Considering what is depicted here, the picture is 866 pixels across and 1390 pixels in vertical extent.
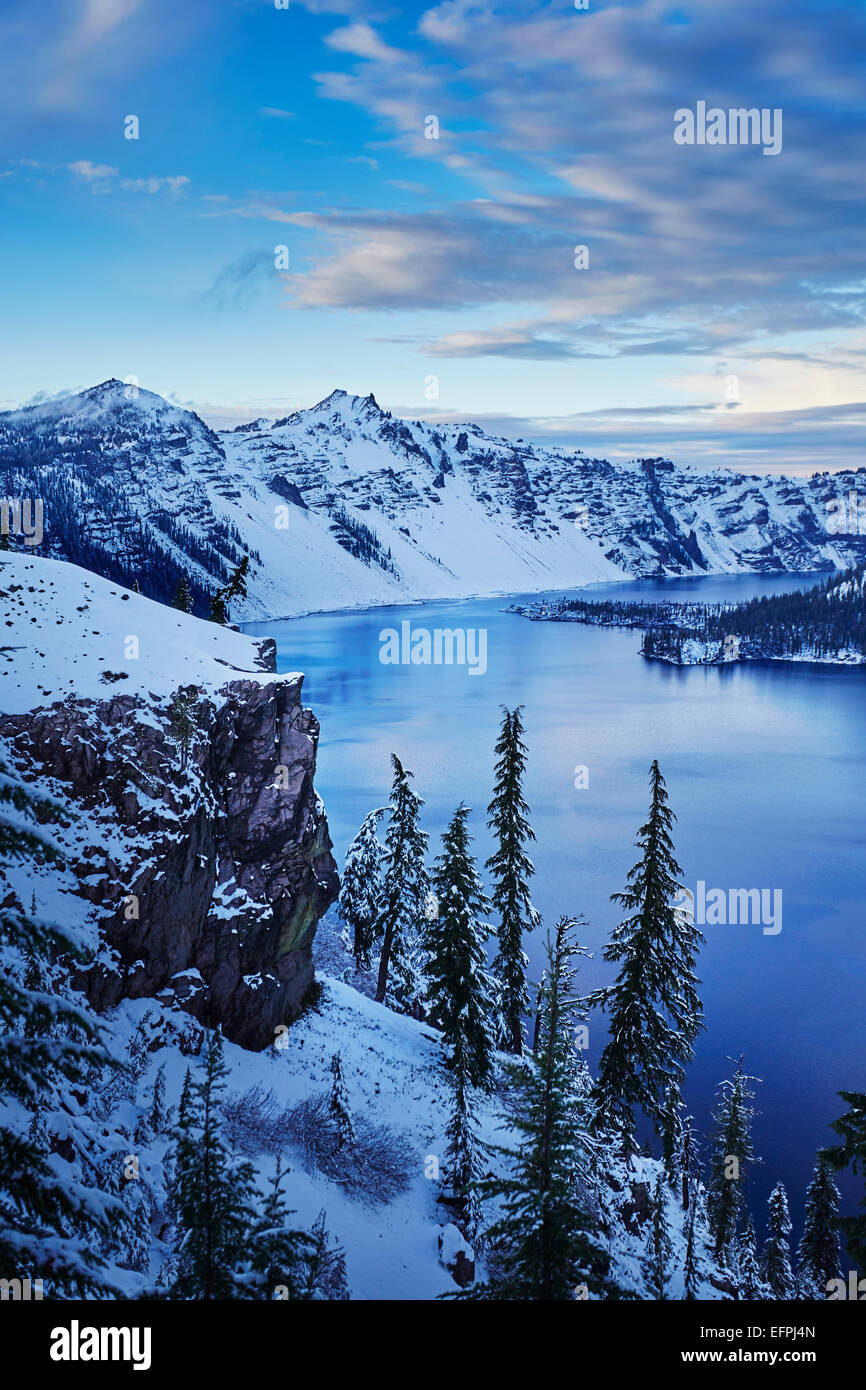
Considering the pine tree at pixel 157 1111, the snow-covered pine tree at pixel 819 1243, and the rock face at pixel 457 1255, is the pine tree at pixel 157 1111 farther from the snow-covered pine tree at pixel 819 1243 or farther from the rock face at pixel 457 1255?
the snow-covered pine tree at pixel 819 1243

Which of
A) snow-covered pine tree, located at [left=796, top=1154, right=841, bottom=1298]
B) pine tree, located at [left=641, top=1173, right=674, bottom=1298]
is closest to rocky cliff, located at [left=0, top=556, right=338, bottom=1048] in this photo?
pine tree, located at [left=641, top=1173, right=674, bottom=1298]

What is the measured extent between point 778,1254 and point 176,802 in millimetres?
26750

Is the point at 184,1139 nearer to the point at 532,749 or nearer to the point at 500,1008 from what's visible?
the point at 500,1008

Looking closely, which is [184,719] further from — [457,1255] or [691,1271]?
[691,1271]

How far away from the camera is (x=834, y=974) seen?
159ft

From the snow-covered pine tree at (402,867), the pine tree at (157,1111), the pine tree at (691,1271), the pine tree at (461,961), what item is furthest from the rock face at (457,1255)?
the snow-covered pine tree at (402,867)

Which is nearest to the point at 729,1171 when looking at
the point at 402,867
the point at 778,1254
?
the point at 778,1254

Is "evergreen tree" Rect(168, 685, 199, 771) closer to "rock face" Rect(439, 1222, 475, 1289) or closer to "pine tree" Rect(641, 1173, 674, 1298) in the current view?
"rock face" Rect(439, 1222, 475, 1289)

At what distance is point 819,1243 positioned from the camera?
91.9ft

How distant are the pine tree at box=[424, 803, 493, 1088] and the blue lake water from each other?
614 inches

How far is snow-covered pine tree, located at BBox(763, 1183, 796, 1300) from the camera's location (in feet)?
88.9

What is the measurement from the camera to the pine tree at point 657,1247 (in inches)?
866

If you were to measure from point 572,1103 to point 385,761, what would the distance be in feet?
259
